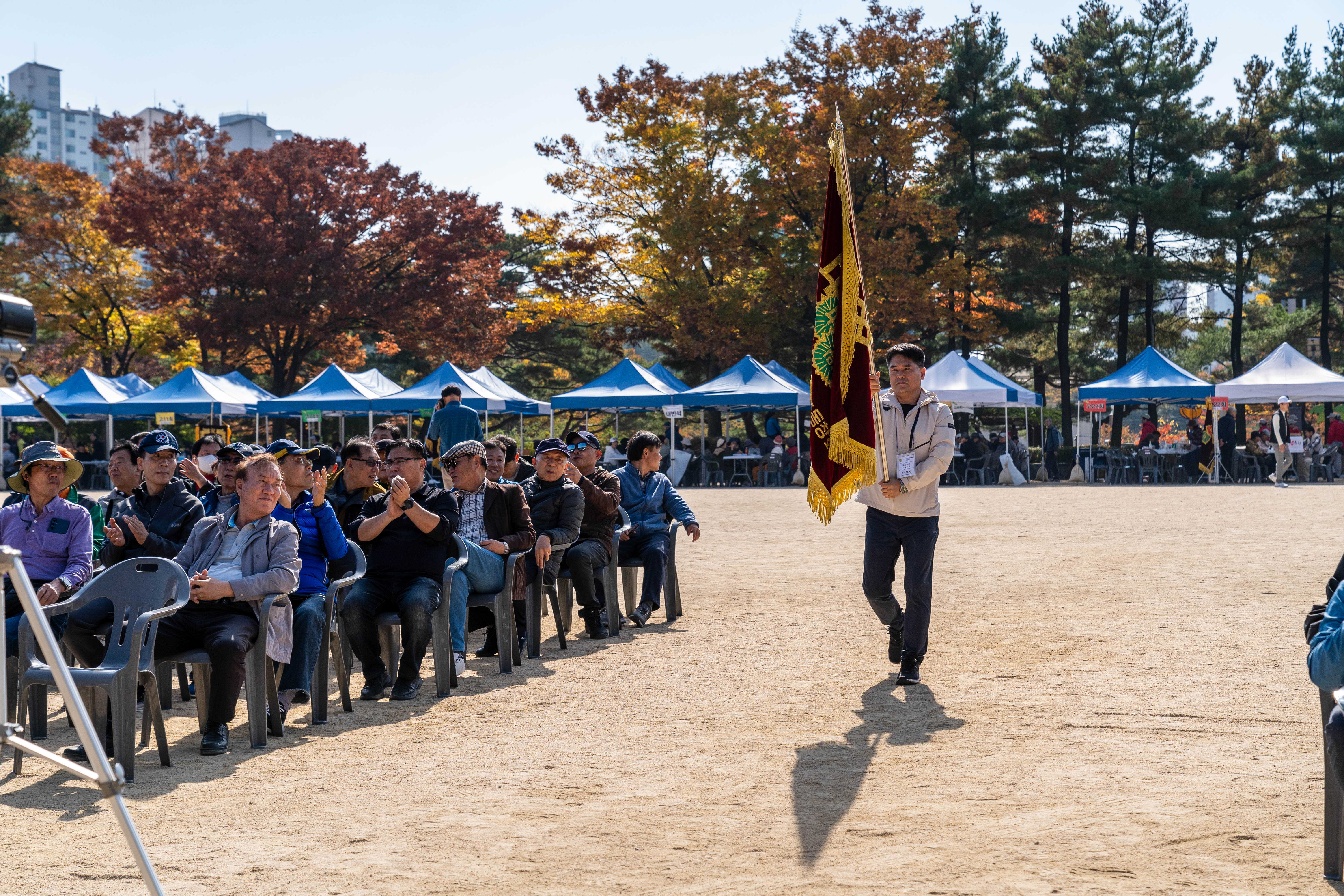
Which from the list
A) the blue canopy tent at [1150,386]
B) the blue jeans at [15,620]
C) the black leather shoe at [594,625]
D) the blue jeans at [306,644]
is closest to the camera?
the blue jeans at [15,620]

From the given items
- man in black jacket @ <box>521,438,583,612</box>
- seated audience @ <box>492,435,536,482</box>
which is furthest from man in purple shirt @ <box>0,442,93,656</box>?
seated audience @ <box>492,435,536,482</box>

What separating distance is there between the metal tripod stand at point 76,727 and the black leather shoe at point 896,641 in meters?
4.75

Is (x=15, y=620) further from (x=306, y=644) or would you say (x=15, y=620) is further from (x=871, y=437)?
(x=871, y=437)

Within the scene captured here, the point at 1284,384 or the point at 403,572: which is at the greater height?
the point at 1284,384

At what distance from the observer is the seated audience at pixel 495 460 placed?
9.13 meters

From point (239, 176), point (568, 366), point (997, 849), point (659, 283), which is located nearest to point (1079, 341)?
point (659, 283)

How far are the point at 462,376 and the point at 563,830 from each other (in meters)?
25.8

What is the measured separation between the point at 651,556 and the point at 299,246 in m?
29.2

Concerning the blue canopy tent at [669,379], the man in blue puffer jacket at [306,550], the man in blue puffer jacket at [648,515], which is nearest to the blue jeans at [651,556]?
the man in blue puffer jacket at [648,515]

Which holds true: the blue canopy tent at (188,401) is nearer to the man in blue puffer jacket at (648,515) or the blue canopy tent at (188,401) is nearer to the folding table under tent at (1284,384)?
the man in blue puffer jacket at (648,515)

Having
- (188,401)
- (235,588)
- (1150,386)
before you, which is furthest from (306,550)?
(1150,386)

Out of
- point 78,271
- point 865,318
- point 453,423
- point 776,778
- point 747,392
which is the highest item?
point 78,271

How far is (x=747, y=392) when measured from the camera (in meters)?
29.3

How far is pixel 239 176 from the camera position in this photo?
36562 mm
